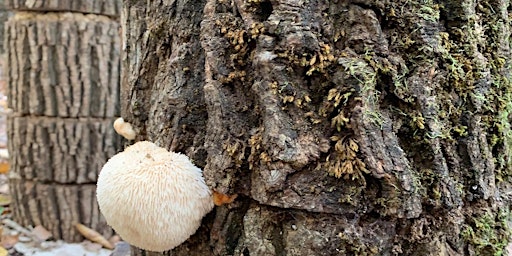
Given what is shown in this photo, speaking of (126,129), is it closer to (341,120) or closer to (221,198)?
(221,198)

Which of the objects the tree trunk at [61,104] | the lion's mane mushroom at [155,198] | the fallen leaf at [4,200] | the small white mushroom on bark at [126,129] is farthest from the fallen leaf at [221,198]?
the fallen leaf at [4,200]

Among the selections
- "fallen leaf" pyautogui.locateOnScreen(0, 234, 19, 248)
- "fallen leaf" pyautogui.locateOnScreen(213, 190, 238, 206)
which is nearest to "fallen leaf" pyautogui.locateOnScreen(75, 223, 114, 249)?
"fallen leaf" pyautogui.locateOnScreen(0, 234, 19, 248)

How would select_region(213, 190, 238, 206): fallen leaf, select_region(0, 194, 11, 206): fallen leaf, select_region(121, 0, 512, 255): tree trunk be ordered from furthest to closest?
select_region(0, 194, 11, 206): fallen leaf → select_region(213, 190, 238, 206): fallen leaf → select_region(121, 0, 512, 255): tree trunk

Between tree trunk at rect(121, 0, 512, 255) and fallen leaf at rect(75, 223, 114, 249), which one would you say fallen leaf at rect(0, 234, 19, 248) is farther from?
tree trunk at rect(121, 0, 512, 255)

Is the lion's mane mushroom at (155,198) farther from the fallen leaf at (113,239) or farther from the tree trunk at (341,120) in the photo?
the fallen leaf at (113,239)

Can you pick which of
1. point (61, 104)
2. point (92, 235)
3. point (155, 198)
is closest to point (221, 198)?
point (155, 198)

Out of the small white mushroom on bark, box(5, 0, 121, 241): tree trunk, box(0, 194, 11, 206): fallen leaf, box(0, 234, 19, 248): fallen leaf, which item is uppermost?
the small white mushroom on bark
